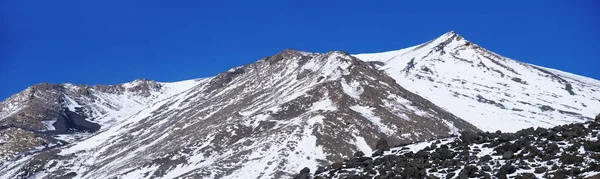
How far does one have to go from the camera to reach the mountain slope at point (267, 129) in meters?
93.0

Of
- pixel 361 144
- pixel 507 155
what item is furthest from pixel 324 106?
pixel 507 155

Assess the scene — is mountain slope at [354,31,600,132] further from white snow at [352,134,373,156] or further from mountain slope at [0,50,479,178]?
white snow at [352,134,373,156]

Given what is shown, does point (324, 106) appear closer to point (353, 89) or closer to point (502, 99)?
point (353, 89)

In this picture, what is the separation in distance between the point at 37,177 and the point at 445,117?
243ft

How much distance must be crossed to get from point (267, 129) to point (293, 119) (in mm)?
4845

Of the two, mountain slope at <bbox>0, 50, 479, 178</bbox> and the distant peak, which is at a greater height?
the distant peak

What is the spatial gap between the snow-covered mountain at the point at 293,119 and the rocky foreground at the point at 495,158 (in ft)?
152

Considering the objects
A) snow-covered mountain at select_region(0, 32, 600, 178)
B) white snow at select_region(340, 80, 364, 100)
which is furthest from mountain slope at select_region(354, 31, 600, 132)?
white snow at select_region(340, 80, 364, 100)

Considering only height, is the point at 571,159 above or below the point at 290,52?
below

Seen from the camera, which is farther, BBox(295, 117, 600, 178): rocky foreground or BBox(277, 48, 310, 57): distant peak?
BBox(277, 48, 310, 57): distant peak

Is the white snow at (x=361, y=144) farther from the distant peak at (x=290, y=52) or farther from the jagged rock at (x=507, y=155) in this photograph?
the distant peak at (x=290, y=52)

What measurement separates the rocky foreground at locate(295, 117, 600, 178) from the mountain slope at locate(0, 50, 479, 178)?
46027 mm

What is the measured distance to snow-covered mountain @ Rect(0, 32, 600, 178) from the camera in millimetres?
95375

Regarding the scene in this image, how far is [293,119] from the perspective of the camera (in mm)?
109750
